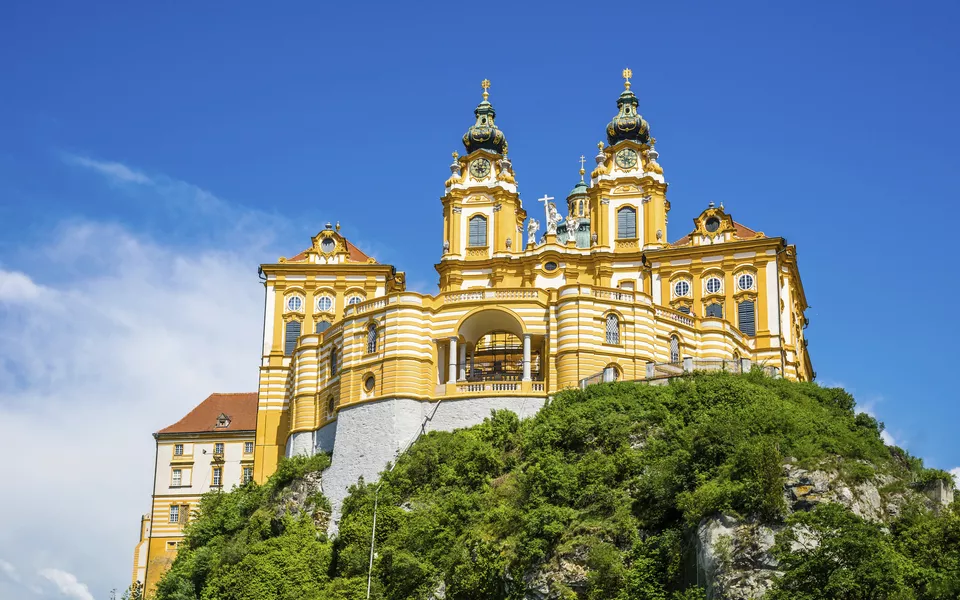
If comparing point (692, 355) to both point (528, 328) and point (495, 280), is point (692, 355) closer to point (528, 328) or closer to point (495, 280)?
point (528, 328)

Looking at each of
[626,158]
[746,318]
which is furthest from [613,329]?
[626,158]

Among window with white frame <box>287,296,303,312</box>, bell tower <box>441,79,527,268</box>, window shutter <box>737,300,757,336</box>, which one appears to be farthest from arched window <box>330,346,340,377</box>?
window shutter <box>737,300,757,336</box>

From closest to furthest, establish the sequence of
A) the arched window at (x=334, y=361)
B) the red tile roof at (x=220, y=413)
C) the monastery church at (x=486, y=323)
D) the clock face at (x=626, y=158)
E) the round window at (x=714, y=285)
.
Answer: the monastery church at (x=486, y=323), the arched window at (x=334, y=361), the round window at (x=714, y=285), the clock face at (x=626, y=158), the red tile roof at (x=220, y=413)

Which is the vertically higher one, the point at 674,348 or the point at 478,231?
the point at 478,231

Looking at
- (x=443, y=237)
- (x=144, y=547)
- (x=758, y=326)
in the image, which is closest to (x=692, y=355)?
(x=758, y=326)

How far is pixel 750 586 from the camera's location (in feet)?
153

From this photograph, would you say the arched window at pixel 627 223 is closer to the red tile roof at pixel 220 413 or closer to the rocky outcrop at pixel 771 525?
the red tile roof at pixel 220 413

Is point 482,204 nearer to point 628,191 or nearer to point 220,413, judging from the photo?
point 628,191

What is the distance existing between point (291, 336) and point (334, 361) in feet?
33.0

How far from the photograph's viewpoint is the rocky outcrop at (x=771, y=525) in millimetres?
46781

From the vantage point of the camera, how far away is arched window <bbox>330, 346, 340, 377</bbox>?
70562 mm

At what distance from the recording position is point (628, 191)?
82438mm

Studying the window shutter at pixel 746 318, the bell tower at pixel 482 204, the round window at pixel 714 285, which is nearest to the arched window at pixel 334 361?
the bell tower at pixel 482 204

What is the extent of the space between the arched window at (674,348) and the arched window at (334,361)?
16.2 meters
